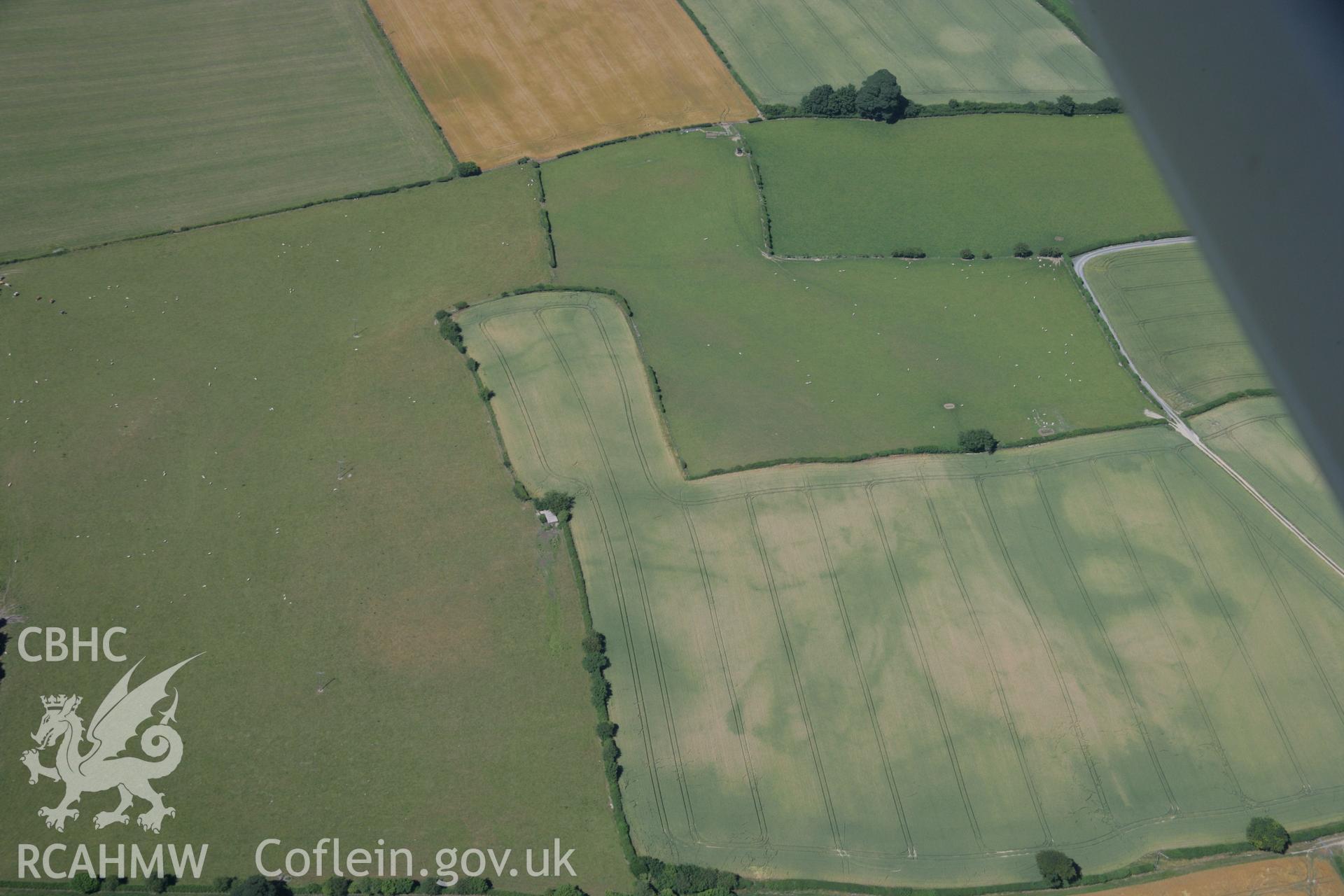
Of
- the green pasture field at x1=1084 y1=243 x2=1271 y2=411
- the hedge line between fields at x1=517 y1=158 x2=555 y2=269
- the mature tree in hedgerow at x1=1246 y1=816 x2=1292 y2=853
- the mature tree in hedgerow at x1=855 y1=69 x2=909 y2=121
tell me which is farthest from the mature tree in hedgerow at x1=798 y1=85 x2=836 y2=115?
the mature tree in hedgerow at x1=1246 y1=816 x2=1292 y2=853

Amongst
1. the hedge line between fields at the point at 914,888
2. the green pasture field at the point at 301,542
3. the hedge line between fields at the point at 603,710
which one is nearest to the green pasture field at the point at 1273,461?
the hedge line between fields at the point at 914,888

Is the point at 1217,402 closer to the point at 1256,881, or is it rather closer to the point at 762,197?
the point at 1256,881

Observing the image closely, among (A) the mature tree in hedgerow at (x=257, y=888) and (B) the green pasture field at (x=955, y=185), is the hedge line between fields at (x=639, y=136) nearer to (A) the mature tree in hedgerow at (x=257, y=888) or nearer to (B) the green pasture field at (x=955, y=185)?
(B) the green pasture field at (x=955, y=185)

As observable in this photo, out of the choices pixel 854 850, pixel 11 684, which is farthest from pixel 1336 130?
pixel 11 684

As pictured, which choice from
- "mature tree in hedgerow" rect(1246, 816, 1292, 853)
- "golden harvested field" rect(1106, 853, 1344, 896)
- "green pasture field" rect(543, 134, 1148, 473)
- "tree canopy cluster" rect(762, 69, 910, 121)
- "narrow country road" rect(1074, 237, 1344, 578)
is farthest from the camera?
"tree canopy cluster" rect(762, 69, 910, 121)

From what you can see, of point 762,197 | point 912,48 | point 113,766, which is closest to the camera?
point 113,766

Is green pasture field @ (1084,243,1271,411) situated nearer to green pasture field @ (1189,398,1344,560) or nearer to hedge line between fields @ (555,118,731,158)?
green pasture field @ (1189,398,1344,560)

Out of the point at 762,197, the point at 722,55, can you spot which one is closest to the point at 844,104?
the point at 722,55
